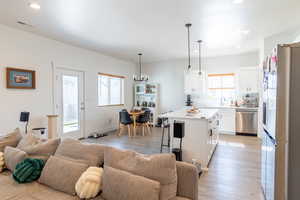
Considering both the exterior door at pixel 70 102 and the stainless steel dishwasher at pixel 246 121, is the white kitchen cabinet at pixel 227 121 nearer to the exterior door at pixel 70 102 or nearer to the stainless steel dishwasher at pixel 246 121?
the stainless steel dishwasher at pixel 246 121

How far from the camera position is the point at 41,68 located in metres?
4.47

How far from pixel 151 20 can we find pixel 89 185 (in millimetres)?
3033

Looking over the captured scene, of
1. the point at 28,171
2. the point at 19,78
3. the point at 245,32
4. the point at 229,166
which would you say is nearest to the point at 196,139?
the point at 229,166

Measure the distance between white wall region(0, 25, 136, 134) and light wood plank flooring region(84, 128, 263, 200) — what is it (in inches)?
59.8

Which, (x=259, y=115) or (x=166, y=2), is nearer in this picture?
(x=166, y=2)

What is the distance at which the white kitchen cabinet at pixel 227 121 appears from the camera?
6.15 m

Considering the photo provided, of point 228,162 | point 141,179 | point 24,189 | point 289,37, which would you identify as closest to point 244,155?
point 228,162

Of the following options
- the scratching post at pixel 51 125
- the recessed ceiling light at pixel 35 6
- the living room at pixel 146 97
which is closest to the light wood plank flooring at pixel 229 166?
the living room at pixel 146 97

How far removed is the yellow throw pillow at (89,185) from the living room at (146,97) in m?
0.01

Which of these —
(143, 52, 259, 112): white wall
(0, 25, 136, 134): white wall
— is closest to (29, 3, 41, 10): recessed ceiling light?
(0, 25, 136, 134): white wall

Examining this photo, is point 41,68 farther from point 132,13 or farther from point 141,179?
point 141,179

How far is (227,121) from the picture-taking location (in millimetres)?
6227

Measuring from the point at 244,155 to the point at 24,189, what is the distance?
409 centimetres

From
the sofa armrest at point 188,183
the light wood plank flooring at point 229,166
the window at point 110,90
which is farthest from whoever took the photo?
the window at point 110,90
